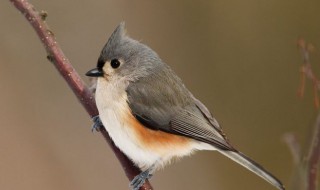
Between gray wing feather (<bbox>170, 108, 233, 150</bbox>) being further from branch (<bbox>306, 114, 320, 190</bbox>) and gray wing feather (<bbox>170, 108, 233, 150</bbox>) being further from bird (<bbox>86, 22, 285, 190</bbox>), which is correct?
branch (<bbox>306, 114, 320, 190</bbox>)

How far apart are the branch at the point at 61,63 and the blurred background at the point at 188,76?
1376mm

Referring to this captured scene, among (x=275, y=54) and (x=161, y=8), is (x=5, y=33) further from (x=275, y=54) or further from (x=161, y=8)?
(x=275, y=54)

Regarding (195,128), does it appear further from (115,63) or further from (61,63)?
(61,63)

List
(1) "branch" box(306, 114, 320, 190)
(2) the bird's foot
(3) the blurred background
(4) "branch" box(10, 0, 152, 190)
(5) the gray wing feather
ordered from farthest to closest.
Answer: (3) the blurred background → (5) the gray wing feather → (2) the bird's foot → (4) "branch" box(10, 0, 152, 190) → (1) "branch" box(306, 114, 320, 190)

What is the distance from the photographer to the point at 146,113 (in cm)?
194

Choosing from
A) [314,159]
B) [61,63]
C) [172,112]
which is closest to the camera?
[314,159]

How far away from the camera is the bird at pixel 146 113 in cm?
188

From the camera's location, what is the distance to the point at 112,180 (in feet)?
10.8

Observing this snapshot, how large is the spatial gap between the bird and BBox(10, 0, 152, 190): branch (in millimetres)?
27

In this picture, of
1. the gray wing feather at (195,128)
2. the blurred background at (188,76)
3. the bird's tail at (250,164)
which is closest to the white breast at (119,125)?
the gray wing feather at (195,128)

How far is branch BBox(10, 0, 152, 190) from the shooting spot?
1624 millimetres

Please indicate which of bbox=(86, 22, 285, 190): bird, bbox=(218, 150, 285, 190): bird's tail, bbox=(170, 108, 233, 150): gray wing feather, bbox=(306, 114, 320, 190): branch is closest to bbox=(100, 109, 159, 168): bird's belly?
bbox=(86, 22, 285, 190): bird

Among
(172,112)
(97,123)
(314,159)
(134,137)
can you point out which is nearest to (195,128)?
(172,112)

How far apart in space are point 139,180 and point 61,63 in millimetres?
448
